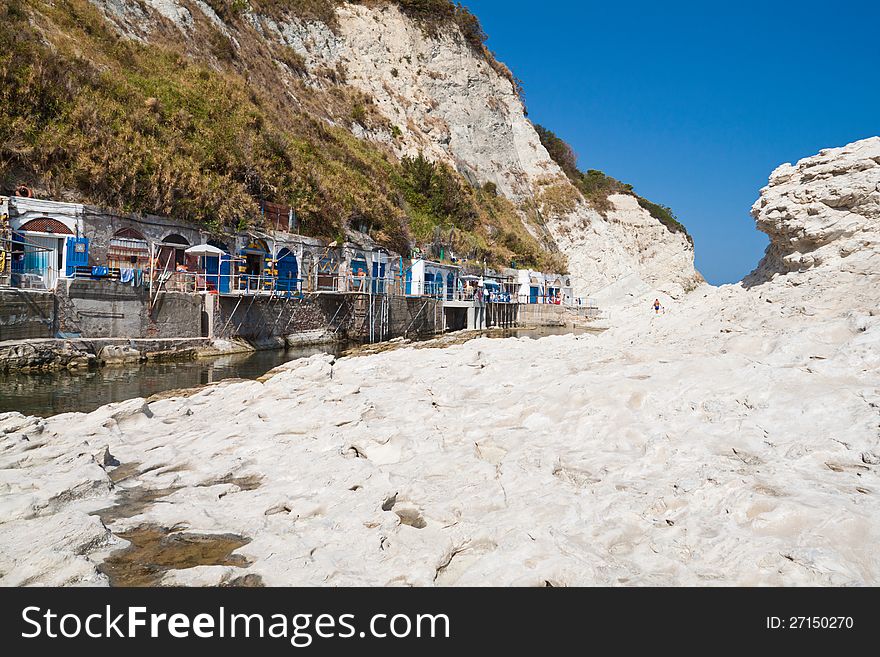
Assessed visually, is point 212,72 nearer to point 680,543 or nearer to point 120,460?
point 120,460

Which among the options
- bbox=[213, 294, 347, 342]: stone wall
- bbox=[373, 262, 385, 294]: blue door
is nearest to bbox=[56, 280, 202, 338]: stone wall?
bbox=[213, 294, 347, 342]: stone wall

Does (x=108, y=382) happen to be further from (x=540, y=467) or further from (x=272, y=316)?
(x=540, y=467)

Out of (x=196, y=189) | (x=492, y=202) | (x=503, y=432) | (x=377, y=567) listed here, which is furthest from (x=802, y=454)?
(x=492, y=202)

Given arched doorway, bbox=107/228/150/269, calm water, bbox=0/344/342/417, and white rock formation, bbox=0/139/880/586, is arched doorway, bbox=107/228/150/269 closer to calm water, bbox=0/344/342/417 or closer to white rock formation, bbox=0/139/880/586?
calm water, bbox=0/344/342/417

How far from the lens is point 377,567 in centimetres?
410

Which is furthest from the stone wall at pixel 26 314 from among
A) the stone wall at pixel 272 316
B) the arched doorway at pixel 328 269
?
the arched doorway at pixel 328 269

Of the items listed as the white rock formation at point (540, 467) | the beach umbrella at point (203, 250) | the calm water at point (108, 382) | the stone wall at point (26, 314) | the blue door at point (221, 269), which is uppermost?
the beach umbrella at point (203, 250)

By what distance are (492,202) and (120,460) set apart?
58.0 m

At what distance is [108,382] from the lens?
660 inches

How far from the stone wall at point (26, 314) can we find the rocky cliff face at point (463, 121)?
34.5 metres

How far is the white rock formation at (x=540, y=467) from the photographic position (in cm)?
395

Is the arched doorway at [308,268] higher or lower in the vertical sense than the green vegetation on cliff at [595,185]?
lower

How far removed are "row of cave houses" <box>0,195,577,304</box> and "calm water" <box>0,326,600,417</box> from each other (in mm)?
3939

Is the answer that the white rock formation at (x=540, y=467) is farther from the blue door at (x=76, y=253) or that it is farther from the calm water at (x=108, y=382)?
the blue door at (x=76, y=253)
